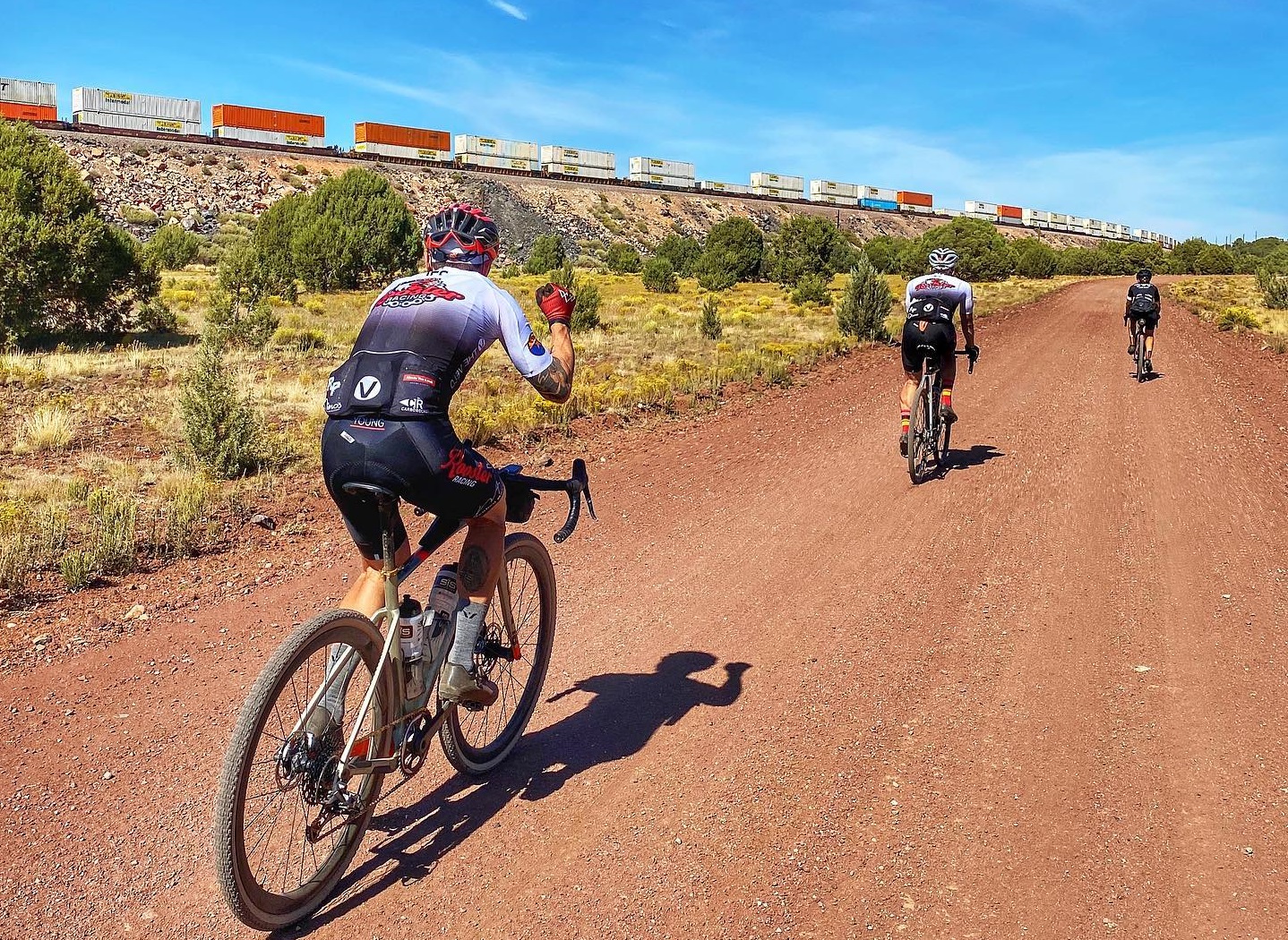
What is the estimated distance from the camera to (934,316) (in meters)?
9.41

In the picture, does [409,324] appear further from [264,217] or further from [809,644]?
[264,217]

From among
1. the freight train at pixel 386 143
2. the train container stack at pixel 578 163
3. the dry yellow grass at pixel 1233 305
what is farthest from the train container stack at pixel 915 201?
the dry yellow grass at pixel 1233 305

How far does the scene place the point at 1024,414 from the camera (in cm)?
1309

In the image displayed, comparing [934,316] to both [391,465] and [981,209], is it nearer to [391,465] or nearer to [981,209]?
[391,465]

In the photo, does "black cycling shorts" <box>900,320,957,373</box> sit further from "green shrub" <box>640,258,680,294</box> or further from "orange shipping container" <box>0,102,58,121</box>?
"orange shipping container" <box>0,102,58,121</box>

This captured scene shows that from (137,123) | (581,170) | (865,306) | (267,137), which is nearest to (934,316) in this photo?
(865,306)

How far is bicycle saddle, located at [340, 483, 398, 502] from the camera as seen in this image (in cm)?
308

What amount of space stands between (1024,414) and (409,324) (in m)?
11.7

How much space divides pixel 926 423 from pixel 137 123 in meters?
98.0

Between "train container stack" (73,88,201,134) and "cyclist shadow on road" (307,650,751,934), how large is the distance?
95164 mm

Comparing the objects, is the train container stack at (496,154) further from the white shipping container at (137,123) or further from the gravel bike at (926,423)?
the gravel bike at (926,423)

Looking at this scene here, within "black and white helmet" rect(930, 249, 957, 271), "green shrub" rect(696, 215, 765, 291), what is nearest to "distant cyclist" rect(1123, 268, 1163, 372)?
"black and white helmet" rect(930, 249, 957, 271)

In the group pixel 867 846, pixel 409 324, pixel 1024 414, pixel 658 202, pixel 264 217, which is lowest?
pixel 867 846

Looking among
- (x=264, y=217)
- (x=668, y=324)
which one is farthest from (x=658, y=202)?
(x=668, y=324)
